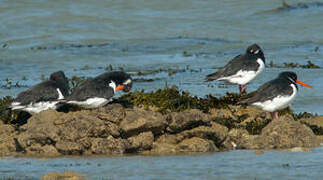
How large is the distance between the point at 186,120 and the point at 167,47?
51.8 ft

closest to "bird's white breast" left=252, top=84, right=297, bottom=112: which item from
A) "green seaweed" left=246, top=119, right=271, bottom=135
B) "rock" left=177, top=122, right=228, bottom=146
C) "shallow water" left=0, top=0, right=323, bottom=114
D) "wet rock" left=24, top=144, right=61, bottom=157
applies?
"green seaweed" left=246, top=119, right=271, bottom=135

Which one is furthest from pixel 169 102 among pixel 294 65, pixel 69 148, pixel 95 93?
pixel 294 65

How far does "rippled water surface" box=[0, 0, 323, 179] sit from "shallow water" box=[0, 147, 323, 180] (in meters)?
0.01

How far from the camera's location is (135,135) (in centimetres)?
980

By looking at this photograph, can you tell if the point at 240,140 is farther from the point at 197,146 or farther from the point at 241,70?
the point at 241,70

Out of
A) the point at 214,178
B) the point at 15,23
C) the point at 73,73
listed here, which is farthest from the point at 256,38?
Answer: the point at 214,178

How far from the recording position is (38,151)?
950 cm

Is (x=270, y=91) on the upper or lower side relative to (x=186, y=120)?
upper

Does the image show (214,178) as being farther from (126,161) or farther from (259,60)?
(259,60)

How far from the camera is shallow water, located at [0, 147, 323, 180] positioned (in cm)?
785

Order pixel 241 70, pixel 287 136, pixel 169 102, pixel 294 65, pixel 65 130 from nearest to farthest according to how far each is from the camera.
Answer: pixel 65 130 < pixel 287 136 < pixel 169 102 < pixel 241 70 < pixel 294 65

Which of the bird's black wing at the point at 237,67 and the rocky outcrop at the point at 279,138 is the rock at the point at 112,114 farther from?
the bird's black wing at the point at 237,67

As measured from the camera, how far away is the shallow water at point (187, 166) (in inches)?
309

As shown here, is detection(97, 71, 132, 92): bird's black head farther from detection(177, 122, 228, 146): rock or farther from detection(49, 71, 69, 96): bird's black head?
detection(177, 122, 228, 146): rock
